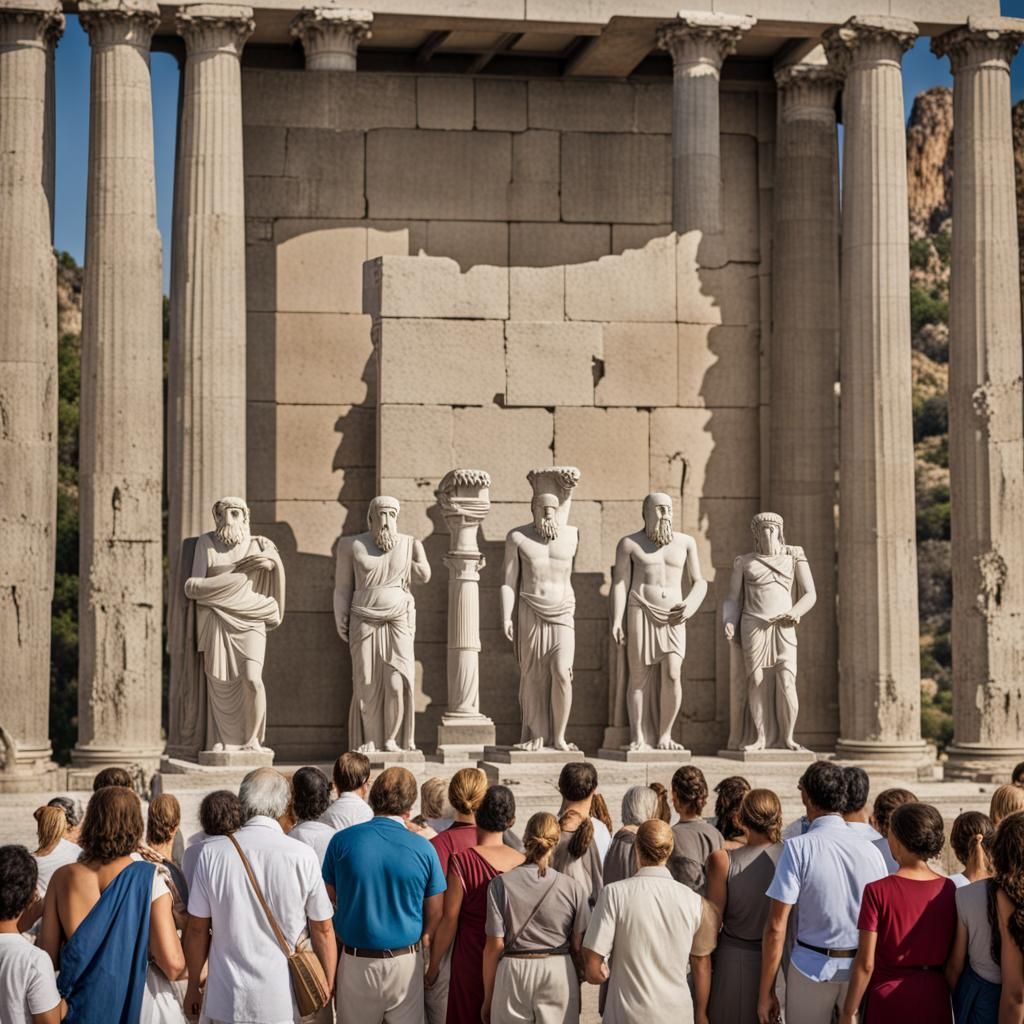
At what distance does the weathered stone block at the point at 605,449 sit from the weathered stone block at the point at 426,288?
172 centimetres

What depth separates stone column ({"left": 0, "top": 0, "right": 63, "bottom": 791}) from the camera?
24.0 m

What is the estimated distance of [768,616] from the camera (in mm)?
22891

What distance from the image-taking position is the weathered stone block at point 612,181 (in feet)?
89.6

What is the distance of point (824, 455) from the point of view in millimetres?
26578

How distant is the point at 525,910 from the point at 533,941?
16 centimetres

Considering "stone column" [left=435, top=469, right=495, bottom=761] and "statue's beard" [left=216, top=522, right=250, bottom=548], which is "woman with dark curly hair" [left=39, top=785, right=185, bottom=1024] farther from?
"stone column" [left=435, top=469, right=495, bottom=761]

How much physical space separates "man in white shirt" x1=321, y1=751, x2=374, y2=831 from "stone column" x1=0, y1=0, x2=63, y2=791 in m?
12.6

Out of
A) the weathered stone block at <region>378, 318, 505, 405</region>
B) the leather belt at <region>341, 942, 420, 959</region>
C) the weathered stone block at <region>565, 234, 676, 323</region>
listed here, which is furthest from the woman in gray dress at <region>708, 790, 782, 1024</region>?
the weathered stone block at <region>565, 234, 676, 323</region>

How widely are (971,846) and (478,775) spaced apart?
270 centimetres

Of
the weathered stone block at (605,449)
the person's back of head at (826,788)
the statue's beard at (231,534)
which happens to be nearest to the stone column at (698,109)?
the weathered stone block at (605,449)

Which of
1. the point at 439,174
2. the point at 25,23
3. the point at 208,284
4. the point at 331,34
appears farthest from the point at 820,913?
the point at 439,174

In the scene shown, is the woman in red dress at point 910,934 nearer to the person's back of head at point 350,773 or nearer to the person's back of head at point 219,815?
the person's back of head at point 219,815

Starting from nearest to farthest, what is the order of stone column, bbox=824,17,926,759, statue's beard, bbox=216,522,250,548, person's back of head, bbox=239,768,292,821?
person's back of head, bbox=239,768,292,821
statue's beard, bbox=216,522,250,548
stone column, bbox=824,17,926,759

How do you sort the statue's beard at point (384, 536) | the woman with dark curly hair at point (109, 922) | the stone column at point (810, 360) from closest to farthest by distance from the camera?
the woman with dark curly hair at point (109, 922) < the statue's beard at point (384, 536) < the stone column at point (810, 360)
